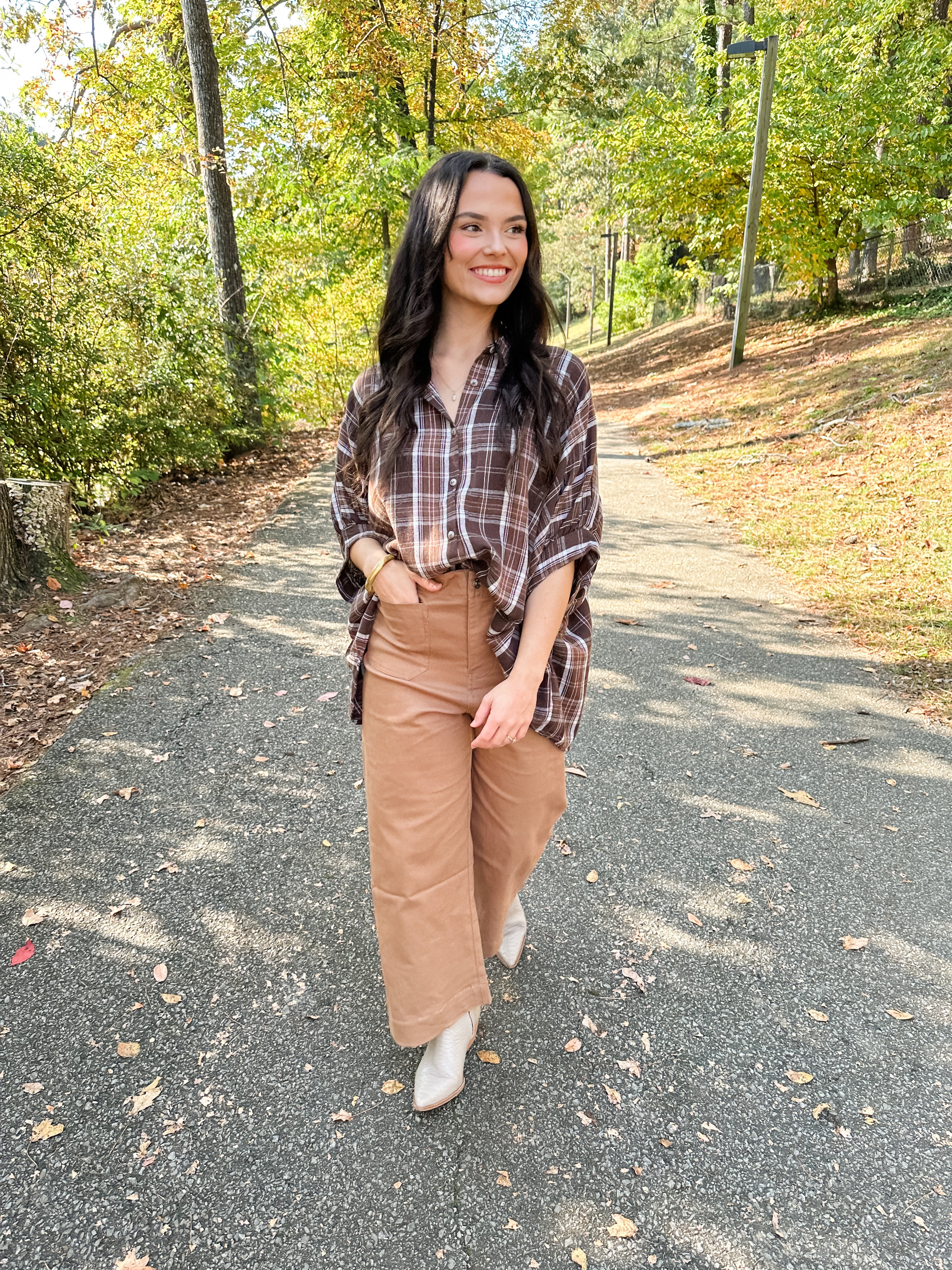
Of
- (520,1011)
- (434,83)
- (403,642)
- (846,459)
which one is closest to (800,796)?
(520,1011)

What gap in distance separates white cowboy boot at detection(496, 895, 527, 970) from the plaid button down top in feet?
2.52

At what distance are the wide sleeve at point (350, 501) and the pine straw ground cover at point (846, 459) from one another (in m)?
3.25

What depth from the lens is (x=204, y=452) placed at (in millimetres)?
8562

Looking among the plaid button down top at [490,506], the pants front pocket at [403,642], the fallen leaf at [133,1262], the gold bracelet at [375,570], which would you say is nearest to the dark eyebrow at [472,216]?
the plaid button down top at [490,506]

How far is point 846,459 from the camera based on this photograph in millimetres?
8070

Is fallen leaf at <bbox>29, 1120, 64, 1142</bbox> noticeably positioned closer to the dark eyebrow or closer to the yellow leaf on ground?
the yellow leaf on ground

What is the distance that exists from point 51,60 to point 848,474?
1238 cm

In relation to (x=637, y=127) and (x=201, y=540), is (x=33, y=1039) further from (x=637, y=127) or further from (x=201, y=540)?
(x=637, y=127)

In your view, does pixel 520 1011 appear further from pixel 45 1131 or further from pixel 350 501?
pixel 350 501

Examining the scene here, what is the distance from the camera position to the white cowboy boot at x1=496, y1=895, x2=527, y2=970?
8.13 feet

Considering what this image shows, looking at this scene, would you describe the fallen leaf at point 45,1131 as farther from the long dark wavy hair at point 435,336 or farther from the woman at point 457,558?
the long dark wavy hair at point 435,336

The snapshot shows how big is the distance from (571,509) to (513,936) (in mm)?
1389

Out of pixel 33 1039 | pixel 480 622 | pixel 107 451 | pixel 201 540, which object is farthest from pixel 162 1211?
pixel 107 451

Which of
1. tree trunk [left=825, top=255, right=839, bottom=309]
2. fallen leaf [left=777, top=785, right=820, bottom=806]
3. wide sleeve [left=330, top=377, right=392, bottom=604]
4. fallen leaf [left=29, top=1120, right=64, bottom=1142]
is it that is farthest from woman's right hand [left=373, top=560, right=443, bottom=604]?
tree trunk [left=825, top=255, right=839, bottom=309]
